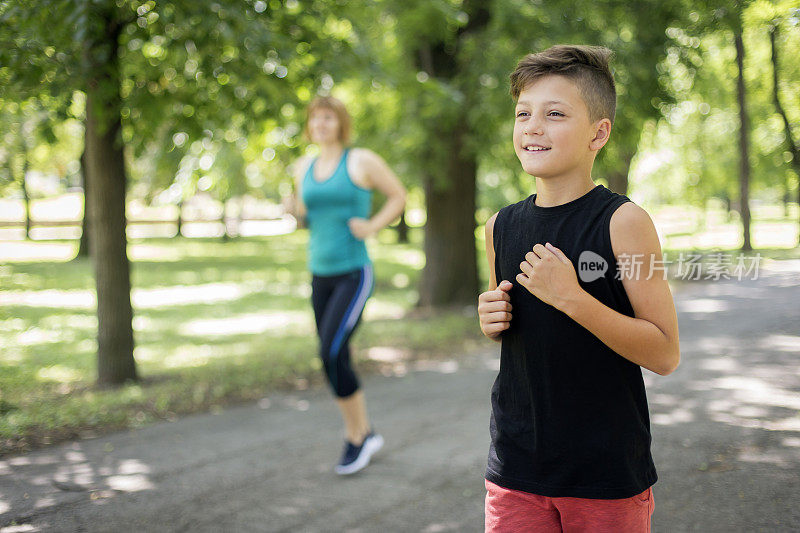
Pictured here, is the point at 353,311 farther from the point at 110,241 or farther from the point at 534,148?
the point at 110,241

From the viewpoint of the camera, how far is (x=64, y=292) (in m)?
16.0

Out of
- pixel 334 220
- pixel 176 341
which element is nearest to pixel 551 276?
pixel 334 220

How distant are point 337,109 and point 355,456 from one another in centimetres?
234

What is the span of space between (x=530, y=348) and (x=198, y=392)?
5.51 meters

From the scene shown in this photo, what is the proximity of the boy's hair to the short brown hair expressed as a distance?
3.00 meters

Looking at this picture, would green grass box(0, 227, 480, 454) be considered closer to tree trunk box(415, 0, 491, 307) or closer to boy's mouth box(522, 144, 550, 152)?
tree trunk box(415, 0, 491, 307)

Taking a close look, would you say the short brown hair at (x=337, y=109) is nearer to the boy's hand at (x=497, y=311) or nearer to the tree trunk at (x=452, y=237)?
the boy's hand at (x=497, y=311)

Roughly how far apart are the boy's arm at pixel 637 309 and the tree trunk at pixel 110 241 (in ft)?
19.7

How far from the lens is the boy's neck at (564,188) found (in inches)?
77.2

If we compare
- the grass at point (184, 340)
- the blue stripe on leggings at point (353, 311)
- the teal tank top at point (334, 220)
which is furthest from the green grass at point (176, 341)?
the teal tank top at point (334, 220)

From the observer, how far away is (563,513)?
6.44 ft

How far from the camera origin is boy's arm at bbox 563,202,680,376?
1.81 m

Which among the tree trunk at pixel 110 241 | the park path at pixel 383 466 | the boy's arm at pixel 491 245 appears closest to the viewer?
the boy's arm at pixel 491 245

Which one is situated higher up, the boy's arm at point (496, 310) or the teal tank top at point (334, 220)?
the teal tank top at point (334, 220)
